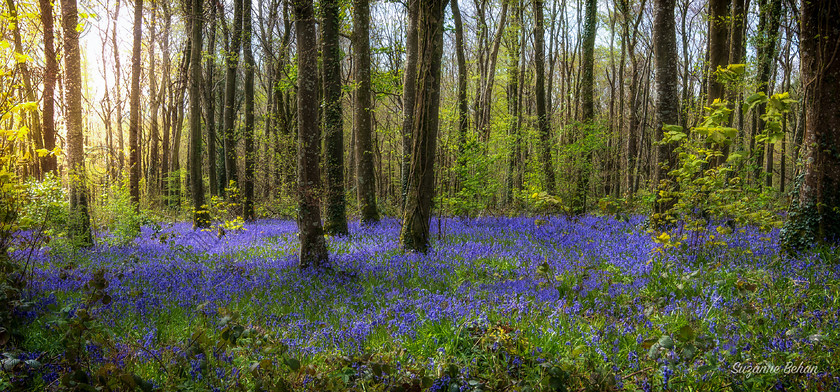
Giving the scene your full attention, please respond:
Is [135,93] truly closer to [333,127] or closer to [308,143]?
[333,127]

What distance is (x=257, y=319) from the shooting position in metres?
4.30

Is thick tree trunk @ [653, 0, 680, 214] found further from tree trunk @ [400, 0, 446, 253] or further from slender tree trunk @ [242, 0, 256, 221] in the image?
slender tree trunk @ [242, 0, 256, 221]

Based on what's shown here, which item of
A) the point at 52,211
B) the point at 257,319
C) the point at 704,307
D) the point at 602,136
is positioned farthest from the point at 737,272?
the point at 52,211

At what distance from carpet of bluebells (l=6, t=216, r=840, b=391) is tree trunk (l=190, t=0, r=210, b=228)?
5208mm

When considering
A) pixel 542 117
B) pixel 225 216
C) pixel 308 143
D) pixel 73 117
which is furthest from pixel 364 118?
pixel 73 117

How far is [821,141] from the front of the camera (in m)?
5.34

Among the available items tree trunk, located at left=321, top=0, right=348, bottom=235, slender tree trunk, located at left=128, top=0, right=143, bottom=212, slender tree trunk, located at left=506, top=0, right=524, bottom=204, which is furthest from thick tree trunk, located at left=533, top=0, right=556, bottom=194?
slender tree trunk, located at left=128, top=0, right=143, bottom=212

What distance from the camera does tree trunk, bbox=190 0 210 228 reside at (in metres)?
12.0

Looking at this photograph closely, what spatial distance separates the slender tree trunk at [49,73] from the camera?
8.42 meters

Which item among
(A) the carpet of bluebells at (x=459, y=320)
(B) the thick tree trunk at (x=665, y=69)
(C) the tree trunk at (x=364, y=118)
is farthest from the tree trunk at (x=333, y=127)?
(B) the thick tree trunk at (x=665, y=69)

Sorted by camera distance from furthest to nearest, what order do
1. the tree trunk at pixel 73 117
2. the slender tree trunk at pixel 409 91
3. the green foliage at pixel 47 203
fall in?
the slender tree trunk at pixel 409 91
the green foliage at pixel 47 203
the tree trunk at pixel 73 117
